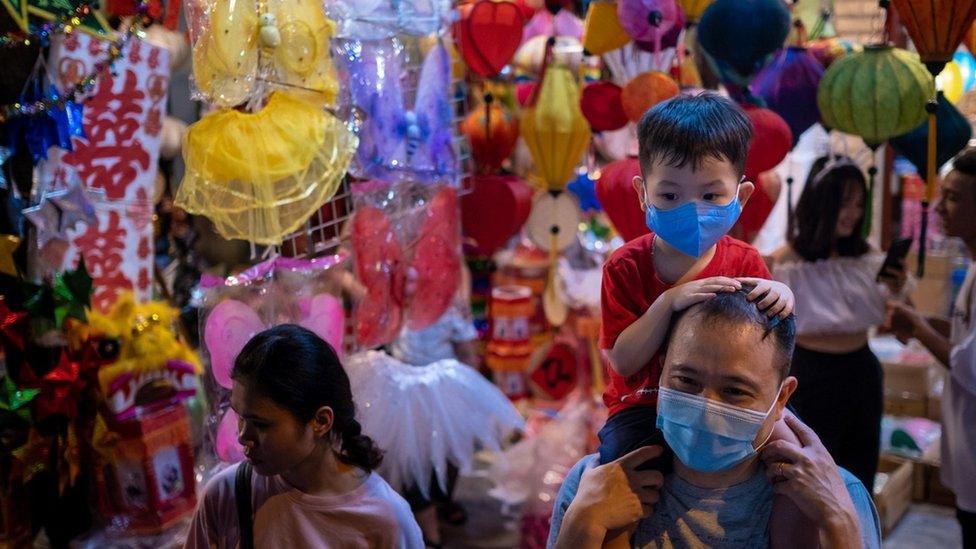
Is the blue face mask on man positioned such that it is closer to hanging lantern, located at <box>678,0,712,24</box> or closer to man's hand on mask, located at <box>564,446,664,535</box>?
man's hand on mask, located at <box>564,446,664,535</box>

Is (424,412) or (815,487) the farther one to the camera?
(424,412)

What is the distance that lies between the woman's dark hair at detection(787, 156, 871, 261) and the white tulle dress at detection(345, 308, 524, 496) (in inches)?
46.8

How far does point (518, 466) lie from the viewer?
4312 millimetres

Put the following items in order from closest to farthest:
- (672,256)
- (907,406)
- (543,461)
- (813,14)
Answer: (672,256), (813,14), (543,461), (907,406)

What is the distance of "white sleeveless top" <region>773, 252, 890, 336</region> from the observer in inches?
127

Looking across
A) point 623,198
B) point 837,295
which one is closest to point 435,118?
point 623,198

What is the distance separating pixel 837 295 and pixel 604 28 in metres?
1.17

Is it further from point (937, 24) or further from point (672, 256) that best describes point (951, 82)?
point (672, 256)

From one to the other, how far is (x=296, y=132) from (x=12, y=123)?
3.24 feet

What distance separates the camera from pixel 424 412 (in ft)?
11.0

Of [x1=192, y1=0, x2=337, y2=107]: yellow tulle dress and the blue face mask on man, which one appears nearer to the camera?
the blue face mask on man

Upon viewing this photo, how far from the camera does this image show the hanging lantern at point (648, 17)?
118 inches

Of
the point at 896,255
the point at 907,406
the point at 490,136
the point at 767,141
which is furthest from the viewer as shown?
the point at 907,406

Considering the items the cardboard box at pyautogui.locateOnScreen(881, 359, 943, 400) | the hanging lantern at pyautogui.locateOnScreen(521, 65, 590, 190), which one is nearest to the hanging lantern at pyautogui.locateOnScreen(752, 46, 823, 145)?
the hanging lantern at pyautogui.locateOnScreen(521, 65, 590, 190)
